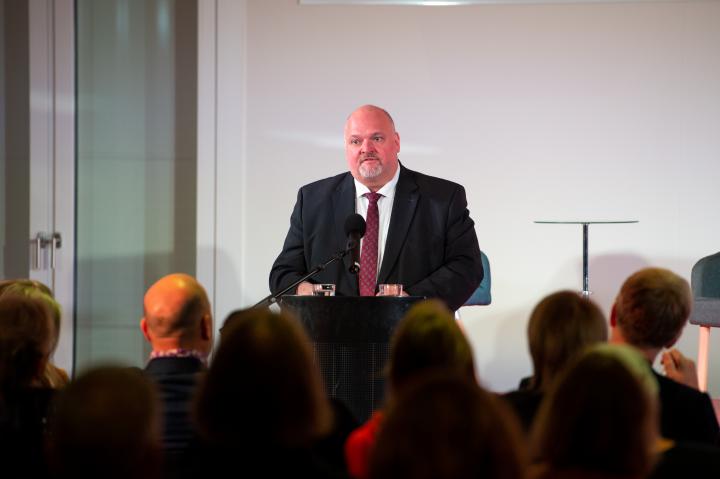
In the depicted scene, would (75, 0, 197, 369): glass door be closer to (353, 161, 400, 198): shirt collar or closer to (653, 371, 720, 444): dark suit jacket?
(353, 161, 400, 198): shirt collar

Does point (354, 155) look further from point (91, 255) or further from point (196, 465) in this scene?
point (196, 465)

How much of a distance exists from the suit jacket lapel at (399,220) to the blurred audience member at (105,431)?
118 inches

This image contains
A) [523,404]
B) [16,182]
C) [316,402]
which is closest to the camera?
[316,402]

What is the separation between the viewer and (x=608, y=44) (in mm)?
7270

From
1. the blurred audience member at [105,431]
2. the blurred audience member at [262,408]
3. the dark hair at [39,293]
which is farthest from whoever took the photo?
the dark hair at [39,293]

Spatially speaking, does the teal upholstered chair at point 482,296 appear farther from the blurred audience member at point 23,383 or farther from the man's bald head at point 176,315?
the blurred audience member at point 23,383

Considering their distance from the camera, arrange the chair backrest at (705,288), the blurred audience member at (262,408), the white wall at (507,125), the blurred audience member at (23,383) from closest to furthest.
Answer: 1. the blurred audience member at (262,408)
2. the blurred audience member at (23,383)
3. the chair backrest at (705,288)
4. the white wall at (507,125)

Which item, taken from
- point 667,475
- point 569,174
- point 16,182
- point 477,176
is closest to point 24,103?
point 16,182

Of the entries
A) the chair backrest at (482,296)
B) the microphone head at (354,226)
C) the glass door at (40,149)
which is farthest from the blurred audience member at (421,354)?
the glass door at (40,149)

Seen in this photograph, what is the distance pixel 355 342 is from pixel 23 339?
5.15 feet

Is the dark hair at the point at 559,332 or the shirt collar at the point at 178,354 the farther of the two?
the shirt collar at the point at 178,354

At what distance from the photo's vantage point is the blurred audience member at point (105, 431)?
1.50m

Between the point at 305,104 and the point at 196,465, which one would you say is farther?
the point at 305,104

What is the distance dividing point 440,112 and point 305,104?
0.98 m
